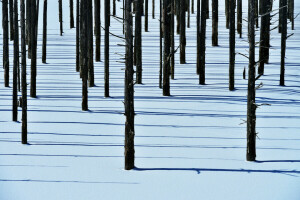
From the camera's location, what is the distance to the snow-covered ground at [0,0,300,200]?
30.3ft

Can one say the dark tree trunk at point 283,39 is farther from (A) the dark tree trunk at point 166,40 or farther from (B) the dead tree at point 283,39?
(A) the dark tree trunk at point 166,40

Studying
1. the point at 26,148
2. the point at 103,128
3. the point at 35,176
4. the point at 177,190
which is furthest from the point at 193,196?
the point at 103,128

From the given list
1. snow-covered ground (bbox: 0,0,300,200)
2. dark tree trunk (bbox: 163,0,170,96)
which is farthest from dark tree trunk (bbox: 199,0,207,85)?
dark tree trunk (bbox: 163,0,170,96)

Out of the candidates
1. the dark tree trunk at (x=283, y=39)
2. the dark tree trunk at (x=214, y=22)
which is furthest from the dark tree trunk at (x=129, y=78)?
the dark tree trunk at (x=214, y=22)

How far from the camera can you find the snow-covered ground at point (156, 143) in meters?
9.23

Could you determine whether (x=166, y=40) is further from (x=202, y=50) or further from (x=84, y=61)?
(x=202, y=50)

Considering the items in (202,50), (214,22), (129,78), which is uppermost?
(214,22)

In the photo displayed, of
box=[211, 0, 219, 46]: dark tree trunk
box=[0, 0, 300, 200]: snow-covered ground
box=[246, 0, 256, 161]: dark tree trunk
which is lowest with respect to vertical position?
box=[0, 0, 300, 200]: snow-covered ground

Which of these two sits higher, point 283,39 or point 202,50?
point 283,39


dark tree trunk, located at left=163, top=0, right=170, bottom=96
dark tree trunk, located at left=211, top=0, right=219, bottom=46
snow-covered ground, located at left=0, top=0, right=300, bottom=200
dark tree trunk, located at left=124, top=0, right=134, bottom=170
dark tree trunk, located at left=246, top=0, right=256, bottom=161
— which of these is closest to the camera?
snow-covered ground, located at left=0, top=0, right=300, bottom=200

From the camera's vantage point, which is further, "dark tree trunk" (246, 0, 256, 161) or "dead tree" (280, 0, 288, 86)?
"dead tree" (280, 0, 288, 86)

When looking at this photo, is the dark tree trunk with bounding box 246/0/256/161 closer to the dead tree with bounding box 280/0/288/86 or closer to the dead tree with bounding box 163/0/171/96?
the dead tree with bounding box 163/0/171/96

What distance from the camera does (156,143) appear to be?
481 inches

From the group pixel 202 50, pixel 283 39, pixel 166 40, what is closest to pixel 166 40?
pixel 166 40
